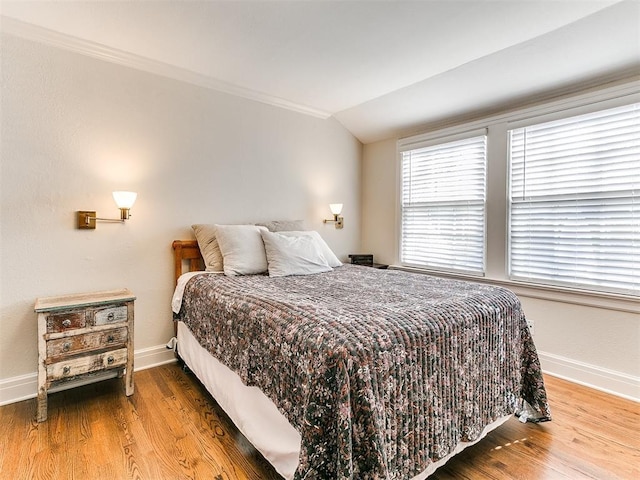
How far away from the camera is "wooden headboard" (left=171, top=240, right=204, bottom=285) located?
276 cm

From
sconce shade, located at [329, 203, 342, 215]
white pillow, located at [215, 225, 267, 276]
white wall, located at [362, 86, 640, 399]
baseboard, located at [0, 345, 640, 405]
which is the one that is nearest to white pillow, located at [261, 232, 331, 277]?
white pillow, located at [215, 225, 267, 276]

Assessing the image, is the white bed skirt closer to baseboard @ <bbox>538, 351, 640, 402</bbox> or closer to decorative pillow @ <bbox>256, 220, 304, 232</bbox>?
baseboard @ <bbox>538, 351, 640, 402</bbox>

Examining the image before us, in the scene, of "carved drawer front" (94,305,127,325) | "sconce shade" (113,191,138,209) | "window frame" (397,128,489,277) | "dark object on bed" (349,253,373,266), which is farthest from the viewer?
"dark object on bed" (349,253,373,266)

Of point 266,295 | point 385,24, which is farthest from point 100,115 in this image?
point 385,24

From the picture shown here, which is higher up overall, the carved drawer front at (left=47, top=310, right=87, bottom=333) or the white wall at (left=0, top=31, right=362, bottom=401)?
the white wall at (left=0, top=31, right=362, bottom=401)

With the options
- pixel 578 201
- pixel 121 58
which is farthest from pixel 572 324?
pixel 121 58

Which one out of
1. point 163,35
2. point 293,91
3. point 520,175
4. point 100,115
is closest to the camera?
point 163,35

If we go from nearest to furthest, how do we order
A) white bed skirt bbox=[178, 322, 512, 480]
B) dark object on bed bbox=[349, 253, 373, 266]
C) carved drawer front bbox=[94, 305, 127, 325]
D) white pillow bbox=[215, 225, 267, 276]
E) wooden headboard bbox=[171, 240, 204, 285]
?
white bed skirt bbox=[178, 322, 512, 480], carved drawer front bbox=[94, 305, 127, 325], white pillow bbox=[215, 225, 267, 276], wooden headboard bbox=[171, 240, 204, 285], dark object on bed bbox=[349, 253, 373, 266]

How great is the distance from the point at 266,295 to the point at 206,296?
0.55 meters

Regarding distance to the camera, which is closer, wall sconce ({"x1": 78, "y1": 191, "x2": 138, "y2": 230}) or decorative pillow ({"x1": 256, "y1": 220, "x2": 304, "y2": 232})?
wall sconce ({"x1": 78, "y1": 191, "x2": 138, "y2": 230})

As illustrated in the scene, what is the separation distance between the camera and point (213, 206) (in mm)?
3020

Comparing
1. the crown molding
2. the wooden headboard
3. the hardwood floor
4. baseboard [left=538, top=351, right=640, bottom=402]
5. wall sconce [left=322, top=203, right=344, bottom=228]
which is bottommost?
the hardwood floor

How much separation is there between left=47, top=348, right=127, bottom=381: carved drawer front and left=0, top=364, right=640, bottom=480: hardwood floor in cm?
25

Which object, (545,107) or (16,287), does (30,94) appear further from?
(545,107)
